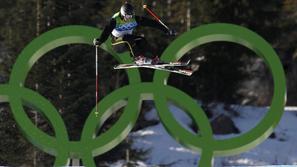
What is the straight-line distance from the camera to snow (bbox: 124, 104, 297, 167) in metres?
24.3

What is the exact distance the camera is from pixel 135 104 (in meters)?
12.0

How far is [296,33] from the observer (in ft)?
91.2

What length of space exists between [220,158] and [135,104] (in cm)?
1329

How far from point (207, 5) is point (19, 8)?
6.84m

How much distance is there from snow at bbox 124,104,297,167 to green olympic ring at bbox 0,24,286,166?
11112mm

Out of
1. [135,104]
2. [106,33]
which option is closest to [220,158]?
[135,104]

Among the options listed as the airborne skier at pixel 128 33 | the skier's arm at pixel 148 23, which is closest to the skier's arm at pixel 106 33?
the airborne skier at pixel 128 33

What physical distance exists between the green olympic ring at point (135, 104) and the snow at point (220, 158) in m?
11.1

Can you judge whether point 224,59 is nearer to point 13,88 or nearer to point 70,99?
point 70,99

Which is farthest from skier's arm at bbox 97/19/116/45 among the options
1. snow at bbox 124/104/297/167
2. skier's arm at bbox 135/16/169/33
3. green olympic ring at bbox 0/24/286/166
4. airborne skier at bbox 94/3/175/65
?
→ snow at bbox 124/104/297/167

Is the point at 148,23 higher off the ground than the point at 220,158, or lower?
lower

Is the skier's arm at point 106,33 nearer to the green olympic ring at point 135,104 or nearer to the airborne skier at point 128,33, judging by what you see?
the airborne skier at point 128,33

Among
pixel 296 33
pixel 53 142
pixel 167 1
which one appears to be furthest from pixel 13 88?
pixel 296 33

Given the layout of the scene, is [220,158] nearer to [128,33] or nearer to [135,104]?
[135,104]
